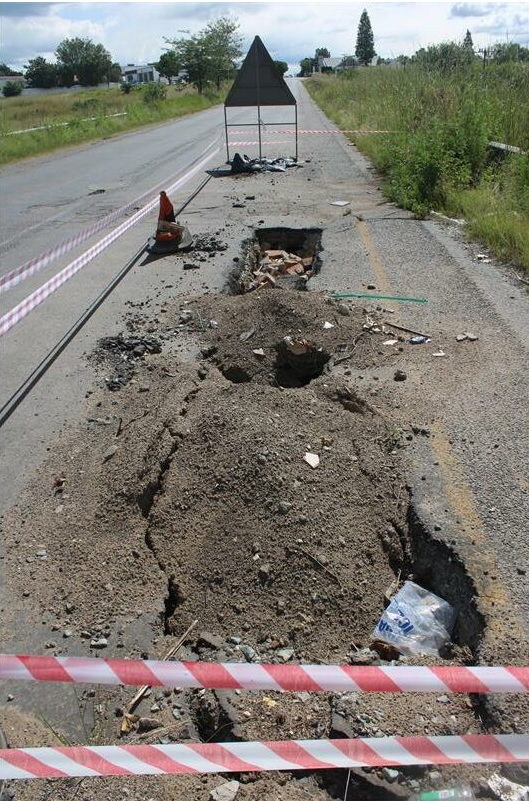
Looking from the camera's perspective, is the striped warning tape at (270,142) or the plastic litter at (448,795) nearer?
the plastic litter at (448,795)

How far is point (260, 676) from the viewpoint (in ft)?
7.25

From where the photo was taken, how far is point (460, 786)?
2240 millimetres

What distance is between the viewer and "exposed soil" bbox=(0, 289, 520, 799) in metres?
2.52

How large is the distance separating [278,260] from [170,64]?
91109mm

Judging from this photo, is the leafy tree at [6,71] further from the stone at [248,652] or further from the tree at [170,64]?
the stone at [248,652]

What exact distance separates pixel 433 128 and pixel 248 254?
600cm

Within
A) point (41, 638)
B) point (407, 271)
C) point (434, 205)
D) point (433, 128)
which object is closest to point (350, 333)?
point (407, 271)

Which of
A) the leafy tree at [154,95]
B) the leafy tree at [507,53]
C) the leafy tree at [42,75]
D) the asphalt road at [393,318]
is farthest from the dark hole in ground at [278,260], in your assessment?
the leafy tree at [42,75]

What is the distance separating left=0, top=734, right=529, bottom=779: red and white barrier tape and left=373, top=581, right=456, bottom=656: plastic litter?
2.28ft

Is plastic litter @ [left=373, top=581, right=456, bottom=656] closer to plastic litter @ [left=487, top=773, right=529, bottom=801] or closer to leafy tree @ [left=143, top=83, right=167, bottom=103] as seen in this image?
plastic litter @ [left=487, top=773, right=529, bottom=801]

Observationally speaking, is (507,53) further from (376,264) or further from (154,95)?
(154,95)

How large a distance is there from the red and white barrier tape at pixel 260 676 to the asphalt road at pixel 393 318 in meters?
0.79

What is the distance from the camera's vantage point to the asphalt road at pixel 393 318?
3697mm

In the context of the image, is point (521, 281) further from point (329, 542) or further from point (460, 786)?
point (460, 786)
